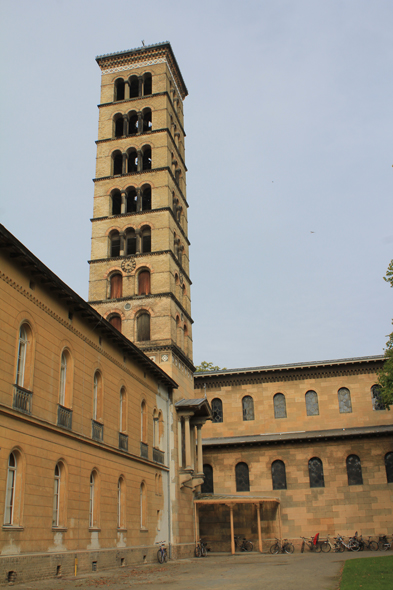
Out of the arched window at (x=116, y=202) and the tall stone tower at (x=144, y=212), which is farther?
the arched window at (x=116, y=202)

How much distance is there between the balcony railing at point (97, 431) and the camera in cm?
2209

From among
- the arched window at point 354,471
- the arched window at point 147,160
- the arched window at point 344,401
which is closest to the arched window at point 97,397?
the arched window at point 354,471

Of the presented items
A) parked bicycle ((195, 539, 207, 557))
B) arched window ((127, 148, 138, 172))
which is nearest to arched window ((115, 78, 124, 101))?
arched window ((127, 148, 138, 172))

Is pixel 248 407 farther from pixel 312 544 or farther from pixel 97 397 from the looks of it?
pixel 97 397

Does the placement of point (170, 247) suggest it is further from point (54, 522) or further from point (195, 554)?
point (54, 522)

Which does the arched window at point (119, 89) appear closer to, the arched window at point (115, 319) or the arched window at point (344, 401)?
the arched window at point (115, 319)

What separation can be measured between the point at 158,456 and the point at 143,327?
8.64m

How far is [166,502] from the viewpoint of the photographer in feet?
102

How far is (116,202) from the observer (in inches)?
1646

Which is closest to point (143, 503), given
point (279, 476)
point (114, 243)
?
point (279, 476)

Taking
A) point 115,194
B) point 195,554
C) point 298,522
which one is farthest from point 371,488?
point 115,194

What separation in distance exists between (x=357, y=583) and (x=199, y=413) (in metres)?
21.6

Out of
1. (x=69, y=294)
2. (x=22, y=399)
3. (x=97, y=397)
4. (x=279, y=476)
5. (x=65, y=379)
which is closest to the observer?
(x=22, y=399)

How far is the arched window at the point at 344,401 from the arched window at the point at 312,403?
168 centimetres
